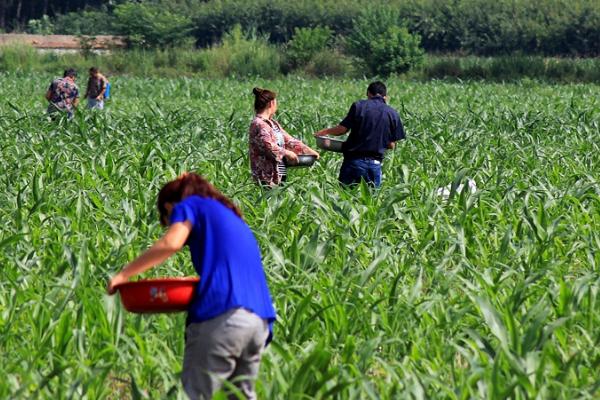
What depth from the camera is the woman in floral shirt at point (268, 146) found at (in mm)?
9531

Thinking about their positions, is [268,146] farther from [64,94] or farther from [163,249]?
[64,94]

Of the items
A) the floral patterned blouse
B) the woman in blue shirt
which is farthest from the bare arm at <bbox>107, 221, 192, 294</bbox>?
the floral patterned blouse

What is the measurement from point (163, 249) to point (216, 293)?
260 mm

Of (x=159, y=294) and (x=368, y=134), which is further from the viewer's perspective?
(x=368, y=134)

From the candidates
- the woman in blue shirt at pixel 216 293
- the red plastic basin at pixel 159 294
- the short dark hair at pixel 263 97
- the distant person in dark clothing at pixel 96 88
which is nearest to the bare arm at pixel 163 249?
the woman in blue shirt at pixel 216 293

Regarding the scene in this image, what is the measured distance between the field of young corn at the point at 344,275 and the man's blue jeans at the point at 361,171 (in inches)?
10.5

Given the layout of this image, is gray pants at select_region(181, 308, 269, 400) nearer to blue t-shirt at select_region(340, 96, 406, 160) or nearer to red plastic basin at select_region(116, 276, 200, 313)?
red plastic basin at select_region(116, 276, 200, 313)

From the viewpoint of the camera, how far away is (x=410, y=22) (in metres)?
72.2

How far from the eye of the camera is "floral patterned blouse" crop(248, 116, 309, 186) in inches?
381

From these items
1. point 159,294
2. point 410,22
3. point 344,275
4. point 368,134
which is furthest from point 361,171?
point 410,22

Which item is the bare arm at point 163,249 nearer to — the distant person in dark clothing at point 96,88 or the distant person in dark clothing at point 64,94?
the distant person in dark clothing at point 64,94

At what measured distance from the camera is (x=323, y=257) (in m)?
7.70

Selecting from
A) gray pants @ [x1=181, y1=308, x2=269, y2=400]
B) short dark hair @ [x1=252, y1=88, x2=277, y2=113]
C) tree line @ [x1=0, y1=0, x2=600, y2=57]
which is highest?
gray pants @ [x1=181, y1=308, x2=269, y2=400]

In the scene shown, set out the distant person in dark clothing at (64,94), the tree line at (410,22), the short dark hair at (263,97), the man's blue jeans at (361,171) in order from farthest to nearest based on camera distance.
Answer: the tree line at (410,22)
the distant person in dark clothing at (64,94)
the man's blue jeans at (361,171)
the short dark hair at (263,97)
